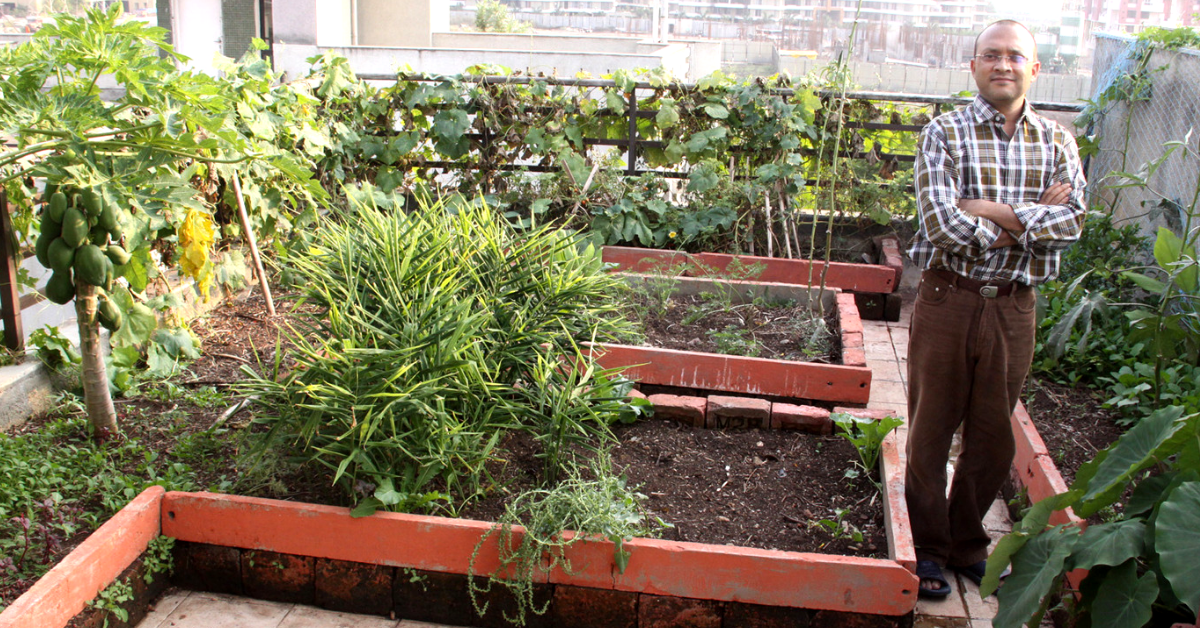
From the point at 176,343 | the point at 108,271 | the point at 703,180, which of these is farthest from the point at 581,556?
the point at 703,180

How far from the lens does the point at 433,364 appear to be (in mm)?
2684

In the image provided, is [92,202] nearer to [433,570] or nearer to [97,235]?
[97,235]

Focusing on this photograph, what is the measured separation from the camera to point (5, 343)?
352 cm

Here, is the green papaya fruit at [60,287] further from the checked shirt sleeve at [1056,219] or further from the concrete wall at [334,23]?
the concrete wall at [334,23]

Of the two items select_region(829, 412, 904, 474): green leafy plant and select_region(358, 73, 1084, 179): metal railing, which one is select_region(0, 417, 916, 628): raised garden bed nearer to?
select_region(829, 412, 904, 474): green leafy plant

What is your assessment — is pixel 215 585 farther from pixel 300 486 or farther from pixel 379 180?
pixel 379 180

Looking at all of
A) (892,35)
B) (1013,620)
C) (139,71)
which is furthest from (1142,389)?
(892,35)

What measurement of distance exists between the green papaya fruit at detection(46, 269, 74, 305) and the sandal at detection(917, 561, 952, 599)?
2.81 m

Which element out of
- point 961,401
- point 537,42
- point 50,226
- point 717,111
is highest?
point 537,42

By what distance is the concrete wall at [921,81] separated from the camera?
6.39 m

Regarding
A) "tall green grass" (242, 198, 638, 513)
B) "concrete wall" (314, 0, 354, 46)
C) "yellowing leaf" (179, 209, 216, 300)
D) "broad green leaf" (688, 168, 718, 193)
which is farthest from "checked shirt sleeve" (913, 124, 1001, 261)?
"concrete wall" (314, 0, 354, 46)

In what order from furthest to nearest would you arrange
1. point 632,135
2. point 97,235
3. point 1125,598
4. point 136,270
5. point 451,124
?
point 632,135 < point 451,124 < point 136,270 < point 97,235 < point 1125,598

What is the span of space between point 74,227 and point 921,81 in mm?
7459

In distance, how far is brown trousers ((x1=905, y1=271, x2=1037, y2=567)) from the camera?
267cm
